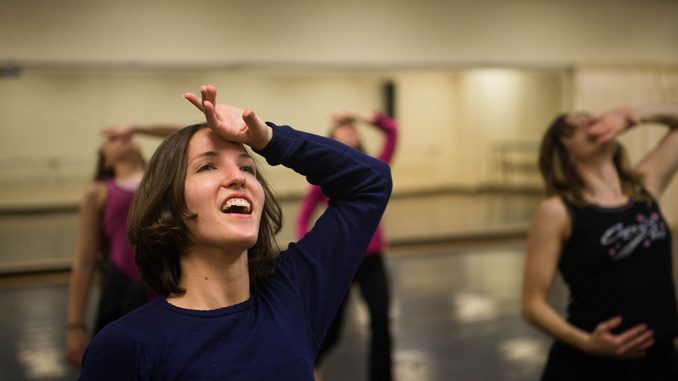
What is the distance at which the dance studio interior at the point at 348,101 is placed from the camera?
556 centimetres

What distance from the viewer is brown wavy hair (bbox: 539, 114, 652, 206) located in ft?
8.41

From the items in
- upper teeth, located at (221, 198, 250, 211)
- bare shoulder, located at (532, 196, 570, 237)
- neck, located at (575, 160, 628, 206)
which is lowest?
bare shoulder, located at (532, 196, 570, 237)

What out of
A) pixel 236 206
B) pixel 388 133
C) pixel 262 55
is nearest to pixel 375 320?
pixel 388 133

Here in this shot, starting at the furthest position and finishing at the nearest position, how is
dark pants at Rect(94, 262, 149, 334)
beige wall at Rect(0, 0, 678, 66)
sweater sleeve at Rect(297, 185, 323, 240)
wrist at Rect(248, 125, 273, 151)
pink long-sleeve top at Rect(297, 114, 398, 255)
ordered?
1. beige wall at Rect(0, 0, 678, 66)
2. sweater sleeve at Rect(297, 185, 323, 240)
3. pink long-sleeve top at Rect(297, 114, 398, 255)
4. dark pants at Rect(94, 262, 149, 334)
5. wrist at Rect(248, 125, 273, 151)

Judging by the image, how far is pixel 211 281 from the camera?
4.75ft

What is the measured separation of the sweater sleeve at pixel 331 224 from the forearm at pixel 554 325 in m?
1.08

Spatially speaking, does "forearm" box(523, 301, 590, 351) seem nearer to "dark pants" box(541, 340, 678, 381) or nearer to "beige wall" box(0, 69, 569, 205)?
"dark pants" box(541, 340, 678, 381)

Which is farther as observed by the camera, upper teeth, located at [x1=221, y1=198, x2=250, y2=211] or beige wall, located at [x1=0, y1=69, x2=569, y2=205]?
beige wall, located at [x1=0, y1=69, x2=569, y2=205]

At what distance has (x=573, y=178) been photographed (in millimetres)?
2611

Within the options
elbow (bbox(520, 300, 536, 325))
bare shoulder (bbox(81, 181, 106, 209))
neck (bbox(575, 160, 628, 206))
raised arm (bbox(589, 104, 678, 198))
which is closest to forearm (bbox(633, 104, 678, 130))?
raised arm (bbox(589, 104, 678, 198))

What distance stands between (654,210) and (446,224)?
8.25m

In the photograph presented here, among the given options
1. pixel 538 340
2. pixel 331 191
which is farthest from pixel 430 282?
pixel 331 191

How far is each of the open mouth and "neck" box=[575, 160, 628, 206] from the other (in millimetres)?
1503

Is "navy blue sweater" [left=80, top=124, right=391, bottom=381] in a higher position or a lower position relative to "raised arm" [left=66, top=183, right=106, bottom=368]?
higher
